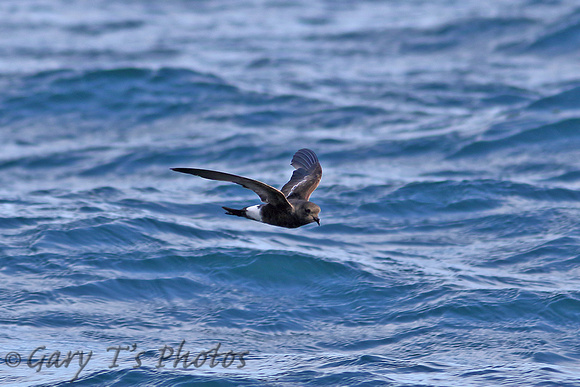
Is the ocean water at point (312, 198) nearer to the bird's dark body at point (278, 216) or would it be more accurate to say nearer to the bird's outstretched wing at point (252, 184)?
the bird's dark body at point (278, 216)

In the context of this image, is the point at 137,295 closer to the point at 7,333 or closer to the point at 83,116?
the point at 7,333

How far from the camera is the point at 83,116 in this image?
1630 centimetres

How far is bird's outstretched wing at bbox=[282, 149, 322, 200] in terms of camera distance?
25.0 feet

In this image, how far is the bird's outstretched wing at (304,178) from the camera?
25.0ft

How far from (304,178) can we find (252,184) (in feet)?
5.84

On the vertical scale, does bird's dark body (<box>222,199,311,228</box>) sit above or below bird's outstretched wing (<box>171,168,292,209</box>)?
below

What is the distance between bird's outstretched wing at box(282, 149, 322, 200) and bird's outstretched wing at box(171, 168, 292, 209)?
73 centimetres

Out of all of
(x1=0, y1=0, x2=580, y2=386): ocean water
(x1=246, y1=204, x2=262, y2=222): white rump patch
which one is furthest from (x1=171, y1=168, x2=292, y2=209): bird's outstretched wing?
(x1=0, y1=0, x2=580, y2=386): ocean water

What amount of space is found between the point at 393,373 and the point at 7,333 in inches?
161

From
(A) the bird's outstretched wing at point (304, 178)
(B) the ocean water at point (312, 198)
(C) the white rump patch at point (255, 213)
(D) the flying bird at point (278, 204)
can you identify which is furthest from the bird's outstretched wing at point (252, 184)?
(B) the ocean water at point (312, 198)

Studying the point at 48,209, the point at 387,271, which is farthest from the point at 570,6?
the point at 48,209

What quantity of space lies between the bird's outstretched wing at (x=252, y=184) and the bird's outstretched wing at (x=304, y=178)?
0.73 meters

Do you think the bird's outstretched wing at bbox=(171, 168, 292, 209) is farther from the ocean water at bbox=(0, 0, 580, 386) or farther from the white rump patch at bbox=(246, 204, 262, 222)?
the ocean water at bbox=(0, 0, 580, 386)

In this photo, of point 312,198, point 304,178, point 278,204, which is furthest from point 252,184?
point 312,198
